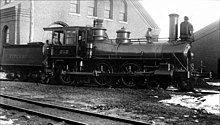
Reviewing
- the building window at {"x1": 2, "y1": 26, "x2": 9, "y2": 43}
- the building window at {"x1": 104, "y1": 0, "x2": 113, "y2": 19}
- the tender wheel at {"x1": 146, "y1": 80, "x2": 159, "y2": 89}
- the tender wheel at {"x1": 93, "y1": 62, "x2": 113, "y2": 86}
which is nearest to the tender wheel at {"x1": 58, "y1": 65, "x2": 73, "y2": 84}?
the tender wheel at {"x1": 93, "y1": 62, "x2": 113, "y2": 86}

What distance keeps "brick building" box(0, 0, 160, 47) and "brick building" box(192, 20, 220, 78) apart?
4.94 m

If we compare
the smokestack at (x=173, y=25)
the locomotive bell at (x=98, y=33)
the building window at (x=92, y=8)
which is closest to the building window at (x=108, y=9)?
the building window at (x=92, y=8)

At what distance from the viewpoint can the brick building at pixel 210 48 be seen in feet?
66.6

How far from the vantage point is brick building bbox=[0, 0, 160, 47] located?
19.1 metres

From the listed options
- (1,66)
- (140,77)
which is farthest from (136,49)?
(1,66)

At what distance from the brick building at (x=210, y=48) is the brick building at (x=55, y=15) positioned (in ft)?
16.2

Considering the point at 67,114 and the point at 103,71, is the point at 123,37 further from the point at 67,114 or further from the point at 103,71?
the point at 67,114

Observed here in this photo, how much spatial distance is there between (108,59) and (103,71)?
0.55m

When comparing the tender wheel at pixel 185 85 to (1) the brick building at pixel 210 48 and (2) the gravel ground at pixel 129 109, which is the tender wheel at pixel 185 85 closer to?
(2) the gravel ground at pixel 129 109

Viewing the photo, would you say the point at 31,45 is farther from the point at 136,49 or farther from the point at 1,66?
the point at 136,49

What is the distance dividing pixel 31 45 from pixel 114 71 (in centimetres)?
480

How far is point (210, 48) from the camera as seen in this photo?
20.7 m

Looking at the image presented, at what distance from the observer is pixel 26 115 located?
623cm

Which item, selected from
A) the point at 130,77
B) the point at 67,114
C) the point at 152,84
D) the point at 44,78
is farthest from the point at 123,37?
the point at 67,114
